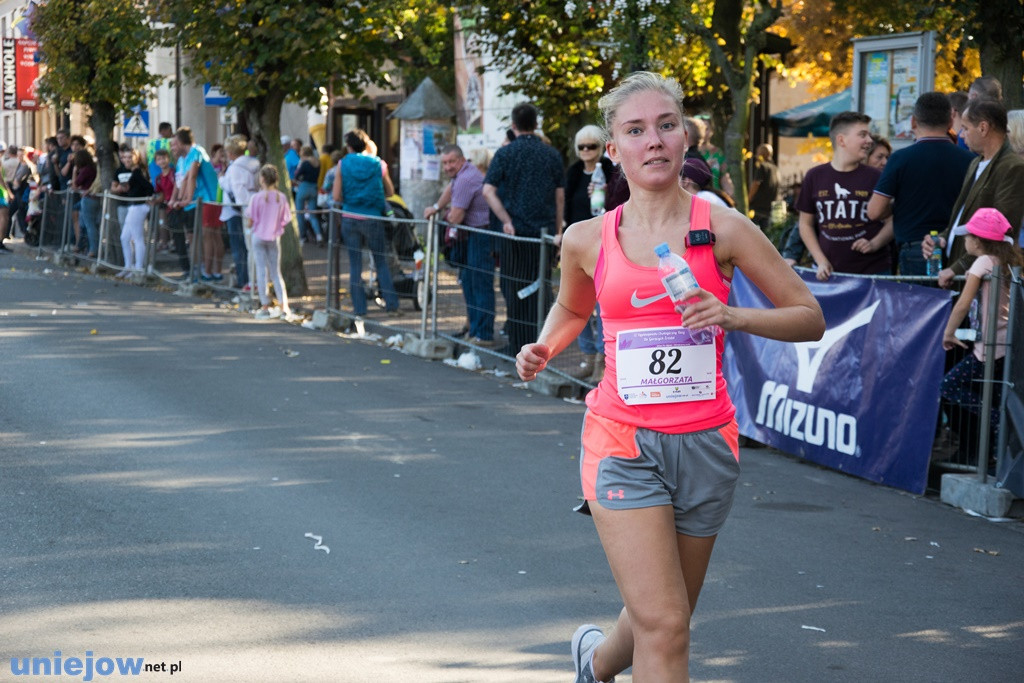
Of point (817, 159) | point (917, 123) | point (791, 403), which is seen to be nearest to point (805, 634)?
point (791, 403)

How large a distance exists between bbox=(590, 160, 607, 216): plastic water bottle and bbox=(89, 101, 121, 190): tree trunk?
15071 mm

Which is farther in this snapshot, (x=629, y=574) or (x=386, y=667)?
(x=386, y=667)

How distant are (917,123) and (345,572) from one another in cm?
481

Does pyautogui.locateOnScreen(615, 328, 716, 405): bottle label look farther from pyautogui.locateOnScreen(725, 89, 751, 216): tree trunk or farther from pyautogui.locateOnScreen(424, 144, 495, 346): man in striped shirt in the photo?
pyautogui.locateOnScreen(725, 89, 751, 216): tree trunk

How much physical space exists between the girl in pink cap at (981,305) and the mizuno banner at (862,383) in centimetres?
10

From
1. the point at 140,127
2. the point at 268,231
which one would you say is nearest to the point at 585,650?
the point at 268,231

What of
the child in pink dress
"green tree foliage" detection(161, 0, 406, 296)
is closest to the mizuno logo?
the child in pink dress

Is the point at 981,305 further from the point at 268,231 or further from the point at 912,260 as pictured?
the point at 268,231

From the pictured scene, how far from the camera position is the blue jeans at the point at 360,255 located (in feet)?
48.2

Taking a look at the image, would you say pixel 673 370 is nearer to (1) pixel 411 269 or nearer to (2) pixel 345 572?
(2) pixel 345 572

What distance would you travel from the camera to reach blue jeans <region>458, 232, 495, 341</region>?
1251cm

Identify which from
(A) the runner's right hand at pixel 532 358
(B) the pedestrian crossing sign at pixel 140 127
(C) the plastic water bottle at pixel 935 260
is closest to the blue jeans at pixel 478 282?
(C) the plastic water bottle at pixel 935 260

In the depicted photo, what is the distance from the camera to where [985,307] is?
7461mm

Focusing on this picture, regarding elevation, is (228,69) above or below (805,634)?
above
